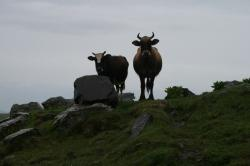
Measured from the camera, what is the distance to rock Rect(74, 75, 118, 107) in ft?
80.6

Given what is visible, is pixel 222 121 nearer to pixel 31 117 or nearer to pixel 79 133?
pixel 79 133

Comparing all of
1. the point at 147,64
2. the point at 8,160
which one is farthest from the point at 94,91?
the point at 8,160

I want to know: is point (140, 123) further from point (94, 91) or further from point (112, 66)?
point (112, 66)

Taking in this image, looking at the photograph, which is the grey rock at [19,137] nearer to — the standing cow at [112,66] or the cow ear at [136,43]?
the standing cow at [112,66]

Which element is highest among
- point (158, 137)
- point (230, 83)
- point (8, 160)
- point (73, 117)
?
point (230, 83)

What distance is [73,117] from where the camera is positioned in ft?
75.5

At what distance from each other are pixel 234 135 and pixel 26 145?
317 inches

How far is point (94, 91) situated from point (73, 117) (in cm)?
214

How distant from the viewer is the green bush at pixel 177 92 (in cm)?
2660

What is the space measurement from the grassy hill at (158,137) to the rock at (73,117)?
24 cm

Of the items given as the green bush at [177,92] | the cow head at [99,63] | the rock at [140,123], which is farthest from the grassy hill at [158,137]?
the cow head at [99,63]

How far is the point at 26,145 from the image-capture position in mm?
21797

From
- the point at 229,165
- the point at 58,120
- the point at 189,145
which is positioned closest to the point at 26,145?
the point at 58,120

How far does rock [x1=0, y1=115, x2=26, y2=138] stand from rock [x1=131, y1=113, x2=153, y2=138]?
6078 millimetres
